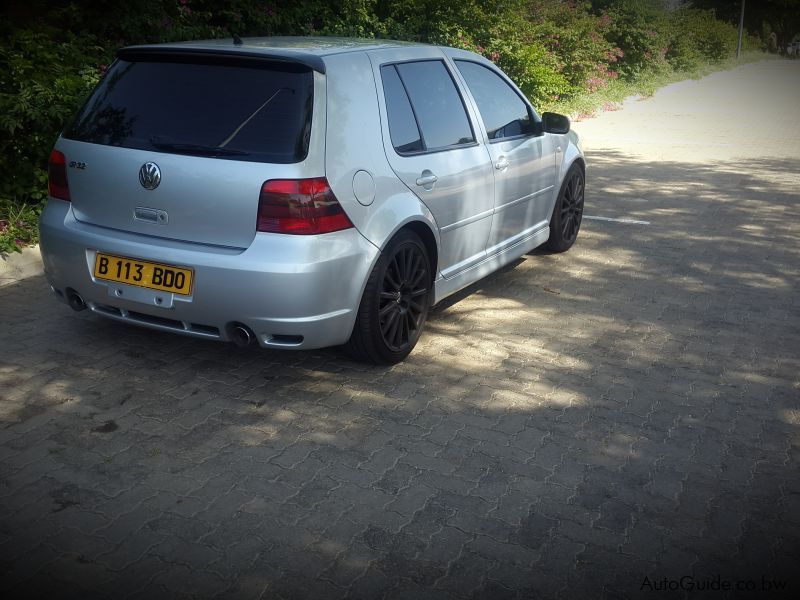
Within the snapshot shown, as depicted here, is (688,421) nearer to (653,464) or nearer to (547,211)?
(653,464)

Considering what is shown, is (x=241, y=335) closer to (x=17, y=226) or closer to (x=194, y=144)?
(x=194, y=144)

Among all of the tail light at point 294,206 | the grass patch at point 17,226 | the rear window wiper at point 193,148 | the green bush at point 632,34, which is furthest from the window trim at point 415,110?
the green bush at point 632,34

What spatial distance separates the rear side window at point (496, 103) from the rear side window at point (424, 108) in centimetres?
30

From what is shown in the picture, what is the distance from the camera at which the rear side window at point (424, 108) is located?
5020 millimetres

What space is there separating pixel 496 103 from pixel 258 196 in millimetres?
2538

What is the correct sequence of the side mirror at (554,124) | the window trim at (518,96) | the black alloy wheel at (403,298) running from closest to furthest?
the black alloy wheel at (403,298) < the window trim at (518,96) < the side mirror at (554,124)

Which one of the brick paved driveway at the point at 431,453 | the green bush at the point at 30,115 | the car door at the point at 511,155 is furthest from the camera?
the green bush at the point at 30,115

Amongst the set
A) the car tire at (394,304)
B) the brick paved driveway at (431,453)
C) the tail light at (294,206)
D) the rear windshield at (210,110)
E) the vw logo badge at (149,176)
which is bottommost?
→ the brick paved driveway at (431,453)

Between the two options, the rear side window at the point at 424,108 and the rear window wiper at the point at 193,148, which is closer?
the rear window wiper at the point at 193,148

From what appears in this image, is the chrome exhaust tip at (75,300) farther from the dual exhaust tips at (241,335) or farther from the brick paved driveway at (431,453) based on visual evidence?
the dual exhaust tips at (241,335)

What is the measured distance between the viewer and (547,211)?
711 cm

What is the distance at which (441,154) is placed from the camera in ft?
17.5

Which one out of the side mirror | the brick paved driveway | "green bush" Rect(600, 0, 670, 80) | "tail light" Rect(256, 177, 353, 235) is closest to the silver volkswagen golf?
"tail light" Rect(256, 177, 353, 235)

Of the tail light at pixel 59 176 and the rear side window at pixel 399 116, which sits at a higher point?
the rear side window at pixel 399 116
